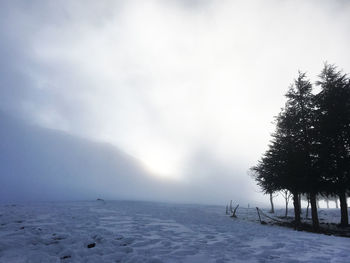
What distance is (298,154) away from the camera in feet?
55.7

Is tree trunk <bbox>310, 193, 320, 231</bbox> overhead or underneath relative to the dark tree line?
underneath

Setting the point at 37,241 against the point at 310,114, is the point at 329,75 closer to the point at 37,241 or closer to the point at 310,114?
the point at 310,114

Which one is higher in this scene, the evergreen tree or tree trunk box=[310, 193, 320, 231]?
the evergreen tree

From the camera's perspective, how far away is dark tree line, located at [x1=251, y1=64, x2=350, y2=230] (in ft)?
54.3

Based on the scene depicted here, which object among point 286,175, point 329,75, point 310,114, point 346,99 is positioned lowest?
point 286,175

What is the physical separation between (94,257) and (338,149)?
19.7 metres

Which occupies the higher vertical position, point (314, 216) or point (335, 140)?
point (335, 140)

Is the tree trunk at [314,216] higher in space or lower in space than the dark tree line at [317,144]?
lower

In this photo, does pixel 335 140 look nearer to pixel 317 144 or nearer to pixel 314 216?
pixel 317 144

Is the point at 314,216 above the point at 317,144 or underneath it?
underneath

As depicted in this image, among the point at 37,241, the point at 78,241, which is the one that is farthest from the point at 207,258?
the point at 37,241

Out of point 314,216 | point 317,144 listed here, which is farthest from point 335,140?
point 314,216

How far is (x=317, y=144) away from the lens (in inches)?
685

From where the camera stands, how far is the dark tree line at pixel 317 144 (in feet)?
54.3
